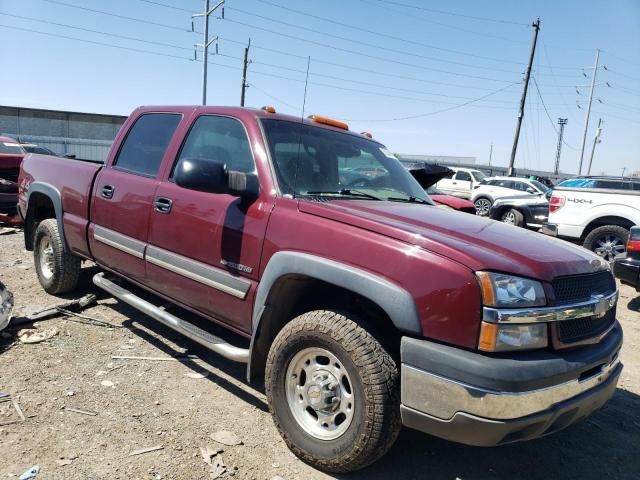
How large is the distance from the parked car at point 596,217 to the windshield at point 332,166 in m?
6.33

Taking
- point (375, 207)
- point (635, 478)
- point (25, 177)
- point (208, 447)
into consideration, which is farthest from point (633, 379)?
point (25, 177)

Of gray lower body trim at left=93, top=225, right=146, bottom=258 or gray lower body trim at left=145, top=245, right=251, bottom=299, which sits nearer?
gray lower body trim at left=145, top=245, right=251, bottom=299

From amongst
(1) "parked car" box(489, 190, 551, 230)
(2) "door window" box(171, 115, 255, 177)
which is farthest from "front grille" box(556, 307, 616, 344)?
(1) "parked car" box(489, 190, 551, 230)

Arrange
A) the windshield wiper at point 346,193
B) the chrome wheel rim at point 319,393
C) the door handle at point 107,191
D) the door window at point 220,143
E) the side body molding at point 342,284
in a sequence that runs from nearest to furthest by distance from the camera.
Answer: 1. the side body molding at point 342,284
2. the chrome wheel rim at point 319,393
3. the windshield wiper at point 346,193
4. the door window at point 220,143
5. the door handle at point 107,191

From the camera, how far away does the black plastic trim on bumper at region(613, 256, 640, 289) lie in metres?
5.78

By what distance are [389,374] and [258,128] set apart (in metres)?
1.81

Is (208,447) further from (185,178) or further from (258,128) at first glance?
(258,128)

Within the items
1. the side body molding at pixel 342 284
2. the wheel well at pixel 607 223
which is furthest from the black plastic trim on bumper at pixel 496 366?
the wheel well at pixel 607 223

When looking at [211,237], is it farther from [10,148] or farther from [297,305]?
[10,148]

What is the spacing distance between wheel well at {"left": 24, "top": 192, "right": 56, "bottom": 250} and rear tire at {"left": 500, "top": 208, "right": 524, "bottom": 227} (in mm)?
11229

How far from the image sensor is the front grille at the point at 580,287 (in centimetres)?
233

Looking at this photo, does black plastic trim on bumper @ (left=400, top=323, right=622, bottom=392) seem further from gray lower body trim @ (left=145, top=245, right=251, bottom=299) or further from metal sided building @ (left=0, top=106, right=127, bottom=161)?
metal sided building @ (left=0, top=106, right=127, bottom=161)

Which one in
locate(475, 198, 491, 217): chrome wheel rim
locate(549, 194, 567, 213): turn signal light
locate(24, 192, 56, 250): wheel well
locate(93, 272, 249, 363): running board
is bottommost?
locate(475, 198, 491, 217): chrome wheel rim

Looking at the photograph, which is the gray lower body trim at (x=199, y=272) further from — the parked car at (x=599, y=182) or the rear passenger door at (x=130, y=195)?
the parked car at (x=599, y=182)
